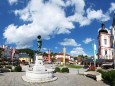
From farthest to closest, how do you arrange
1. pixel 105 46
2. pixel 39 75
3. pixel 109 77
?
pixel 105 46 → pixel 39 75 → pixel 109 77

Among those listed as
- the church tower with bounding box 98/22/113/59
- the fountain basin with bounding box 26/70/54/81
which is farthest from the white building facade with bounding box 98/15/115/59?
the fountain basin with bounding box 26/70/54/81

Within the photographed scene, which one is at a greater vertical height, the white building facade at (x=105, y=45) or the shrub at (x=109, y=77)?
the white building facade at (x=105, y=45)

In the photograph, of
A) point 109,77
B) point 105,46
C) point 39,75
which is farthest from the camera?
point 105,46

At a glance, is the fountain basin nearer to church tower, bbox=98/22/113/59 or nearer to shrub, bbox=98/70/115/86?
shrub, bbox=98/70/115/86

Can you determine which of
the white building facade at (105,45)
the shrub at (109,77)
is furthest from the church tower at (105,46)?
the shrub at (109,77)

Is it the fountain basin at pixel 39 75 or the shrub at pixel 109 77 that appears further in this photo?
the fountain basin at pixel 39 75

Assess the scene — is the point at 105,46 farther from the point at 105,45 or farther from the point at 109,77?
the point at 109,77

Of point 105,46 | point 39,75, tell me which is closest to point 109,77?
point 39,75

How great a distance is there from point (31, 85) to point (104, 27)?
74.4 meters

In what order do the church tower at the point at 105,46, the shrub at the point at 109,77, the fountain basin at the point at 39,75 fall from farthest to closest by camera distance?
the church tower at the point at 105,46 < the fountain basin at the point at 39,75 < the shrub at the point at 109,77

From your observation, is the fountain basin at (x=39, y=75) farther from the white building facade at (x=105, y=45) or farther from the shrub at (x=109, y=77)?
the white building facade at (x=105, y=45)

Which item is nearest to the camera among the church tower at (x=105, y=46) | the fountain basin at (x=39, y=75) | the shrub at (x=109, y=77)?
the shrub at (x=109, y=77)

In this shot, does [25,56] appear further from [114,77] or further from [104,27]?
[114,77]

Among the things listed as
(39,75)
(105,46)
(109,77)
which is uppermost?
(105,46)
